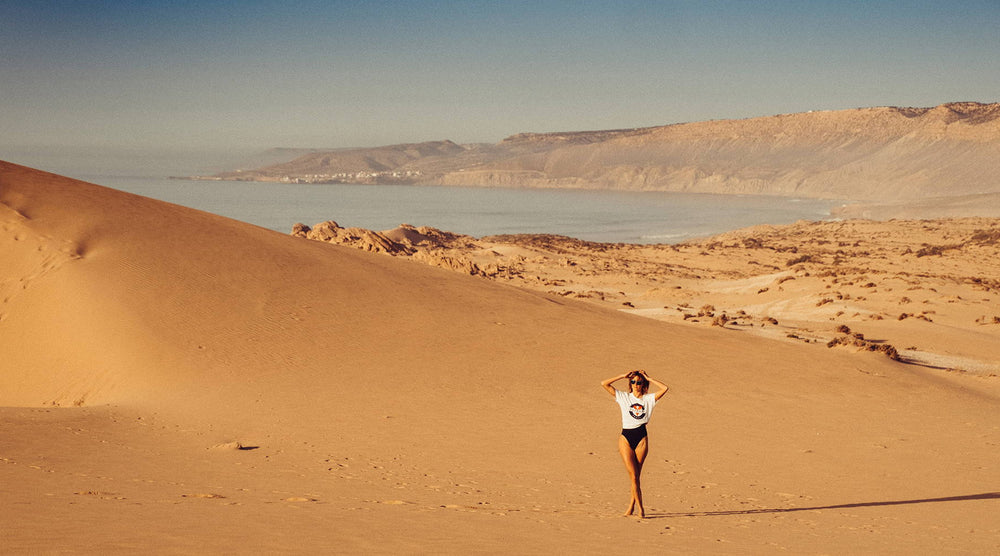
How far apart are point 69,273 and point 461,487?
1000 centimetres

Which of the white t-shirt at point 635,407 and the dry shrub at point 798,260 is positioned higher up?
the white t-shirt at point 635,407

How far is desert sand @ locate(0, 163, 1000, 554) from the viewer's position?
22.6 feet

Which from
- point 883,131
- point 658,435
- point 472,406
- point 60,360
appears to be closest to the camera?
point 658,435

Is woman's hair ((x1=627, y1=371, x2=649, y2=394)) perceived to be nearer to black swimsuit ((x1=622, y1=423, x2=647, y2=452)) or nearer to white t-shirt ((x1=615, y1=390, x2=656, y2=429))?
white t-shirt ((x1=615, y1=390, x2=656, y2=429))

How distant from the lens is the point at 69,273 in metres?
14.9

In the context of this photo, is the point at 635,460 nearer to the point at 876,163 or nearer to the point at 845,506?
the point at 845,506

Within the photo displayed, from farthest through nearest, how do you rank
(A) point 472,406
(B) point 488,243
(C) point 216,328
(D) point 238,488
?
(B) point 488,243
(C) point 216,328
(A) point 472,406
(D) point 238,488

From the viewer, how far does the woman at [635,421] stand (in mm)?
7340

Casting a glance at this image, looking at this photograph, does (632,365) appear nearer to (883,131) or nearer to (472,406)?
(472,406)

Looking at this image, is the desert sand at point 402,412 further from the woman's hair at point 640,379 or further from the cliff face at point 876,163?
the cliff face at point 876,163

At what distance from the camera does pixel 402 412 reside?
457 inches

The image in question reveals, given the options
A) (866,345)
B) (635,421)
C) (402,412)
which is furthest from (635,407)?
(866,345)

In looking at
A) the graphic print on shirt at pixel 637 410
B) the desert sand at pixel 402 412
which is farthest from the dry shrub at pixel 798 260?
the graphic print on shirt at pixel 637 410

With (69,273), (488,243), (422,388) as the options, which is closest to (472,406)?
(422,388)
